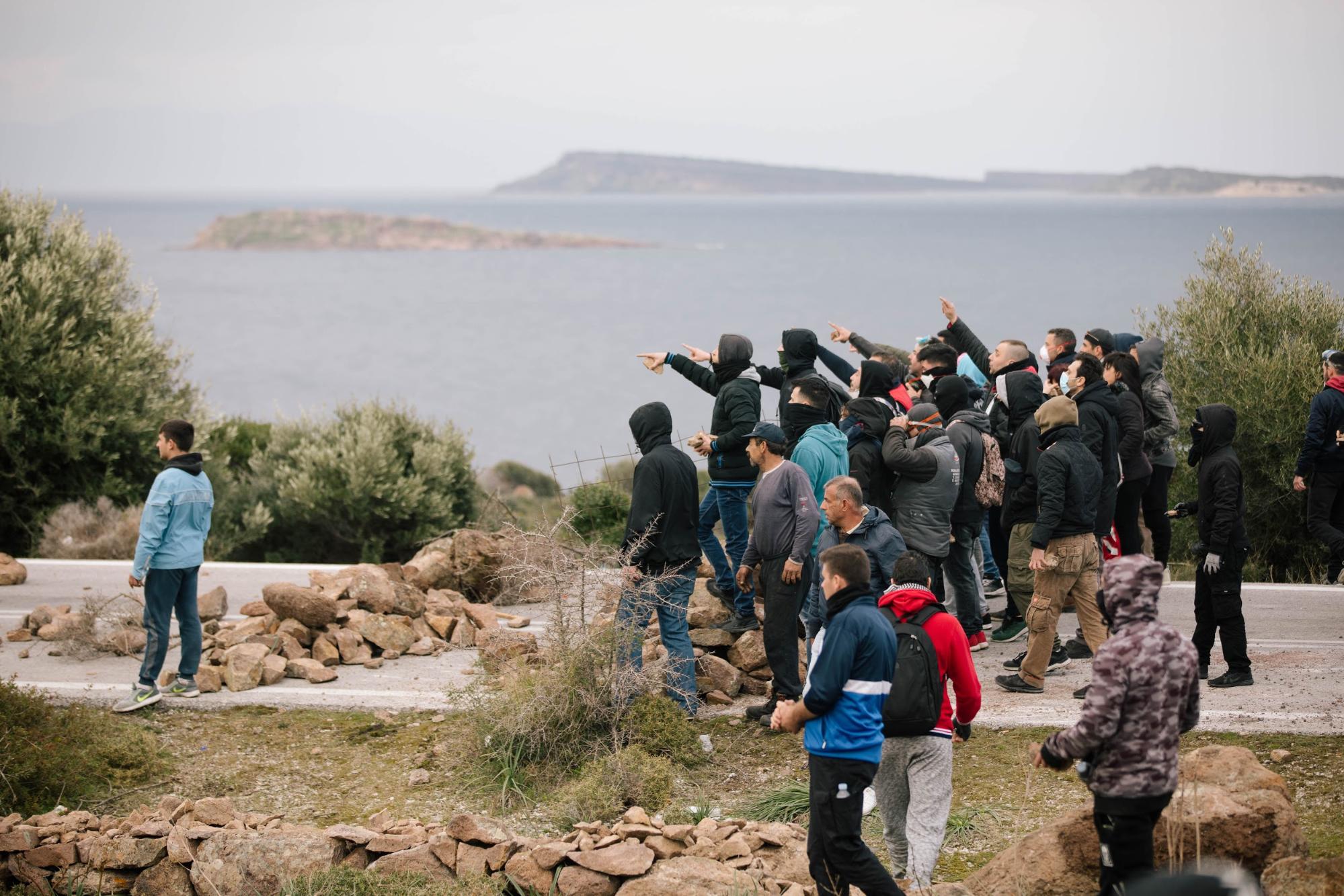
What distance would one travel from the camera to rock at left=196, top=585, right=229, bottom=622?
1145cm

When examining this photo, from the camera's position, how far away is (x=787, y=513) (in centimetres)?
812

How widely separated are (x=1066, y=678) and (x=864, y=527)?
9.58 ft

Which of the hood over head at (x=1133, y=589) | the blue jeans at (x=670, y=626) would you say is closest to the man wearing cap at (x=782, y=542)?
the blue jeans at (x=670, y=626)

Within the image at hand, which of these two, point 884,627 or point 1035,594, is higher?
point 884,627

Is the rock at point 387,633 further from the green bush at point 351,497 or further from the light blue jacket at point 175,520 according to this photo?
the green bush at point 351,497

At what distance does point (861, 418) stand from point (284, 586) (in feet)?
18.0

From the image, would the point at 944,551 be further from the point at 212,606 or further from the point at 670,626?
the point at 212,606

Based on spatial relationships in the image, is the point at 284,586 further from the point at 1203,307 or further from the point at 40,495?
the point at 1203,307

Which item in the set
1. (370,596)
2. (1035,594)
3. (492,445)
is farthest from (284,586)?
(492,445)

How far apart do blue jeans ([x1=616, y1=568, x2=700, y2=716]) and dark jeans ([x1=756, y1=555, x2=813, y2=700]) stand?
0.65m

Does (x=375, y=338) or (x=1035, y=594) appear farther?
(x=375, y=338)

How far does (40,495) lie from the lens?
1756cm

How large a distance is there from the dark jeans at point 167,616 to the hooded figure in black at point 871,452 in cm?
546

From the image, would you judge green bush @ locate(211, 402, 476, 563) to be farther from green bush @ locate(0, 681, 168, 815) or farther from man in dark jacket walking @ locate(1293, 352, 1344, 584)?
man in dark jacket walking @ locate(1293, 352, 1344, 584)
